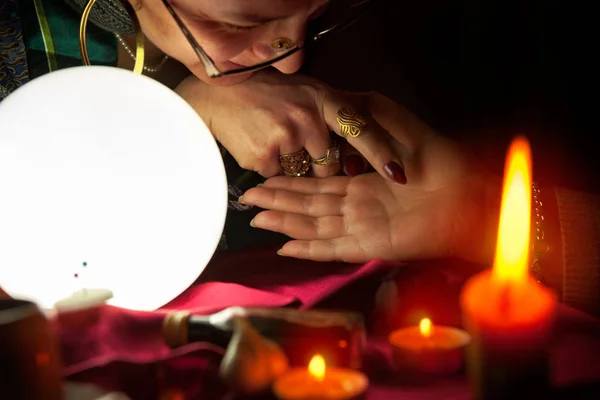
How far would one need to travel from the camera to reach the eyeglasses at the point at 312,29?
3.24 feet

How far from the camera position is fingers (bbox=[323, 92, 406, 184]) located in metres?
1.10

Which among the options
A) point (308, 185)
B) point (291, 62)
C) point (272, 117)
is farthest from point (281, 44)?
point (308, 185)

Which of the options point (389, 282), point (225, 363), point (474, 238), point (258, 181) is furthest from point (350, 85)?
point (225, 363)

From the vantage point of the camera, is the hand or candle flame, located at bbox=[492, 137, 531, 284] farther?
the hand

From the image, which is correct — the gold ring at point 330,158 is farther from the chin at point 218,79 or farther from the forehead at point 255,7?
the forehead at point 255,7

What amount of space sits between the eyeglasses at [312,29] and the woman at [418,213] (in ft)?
0.64

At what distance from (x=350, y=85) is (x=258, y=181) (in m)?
0.36

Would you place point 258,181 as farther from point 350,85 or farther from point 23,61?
point 23,61

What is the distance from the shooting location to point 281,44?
3.41 ft

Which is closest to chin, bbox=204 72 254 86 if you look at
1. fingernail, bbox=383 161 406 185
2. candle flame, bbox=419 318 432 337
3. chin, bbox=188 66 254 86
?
chin, bbox=188 66 254 86

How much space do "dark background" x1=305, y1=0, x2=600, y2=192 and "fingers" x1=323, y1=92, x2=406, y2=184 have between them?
352 millimetres

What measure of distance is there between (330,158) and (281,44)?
0.27 metres

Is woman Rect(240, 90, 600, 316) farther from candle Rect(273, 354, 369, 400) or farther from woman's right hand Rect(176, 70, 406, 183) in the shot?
candle Rect(273, 354, 369, 400)

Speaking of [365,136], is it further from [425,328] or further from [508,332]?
[508,332]
